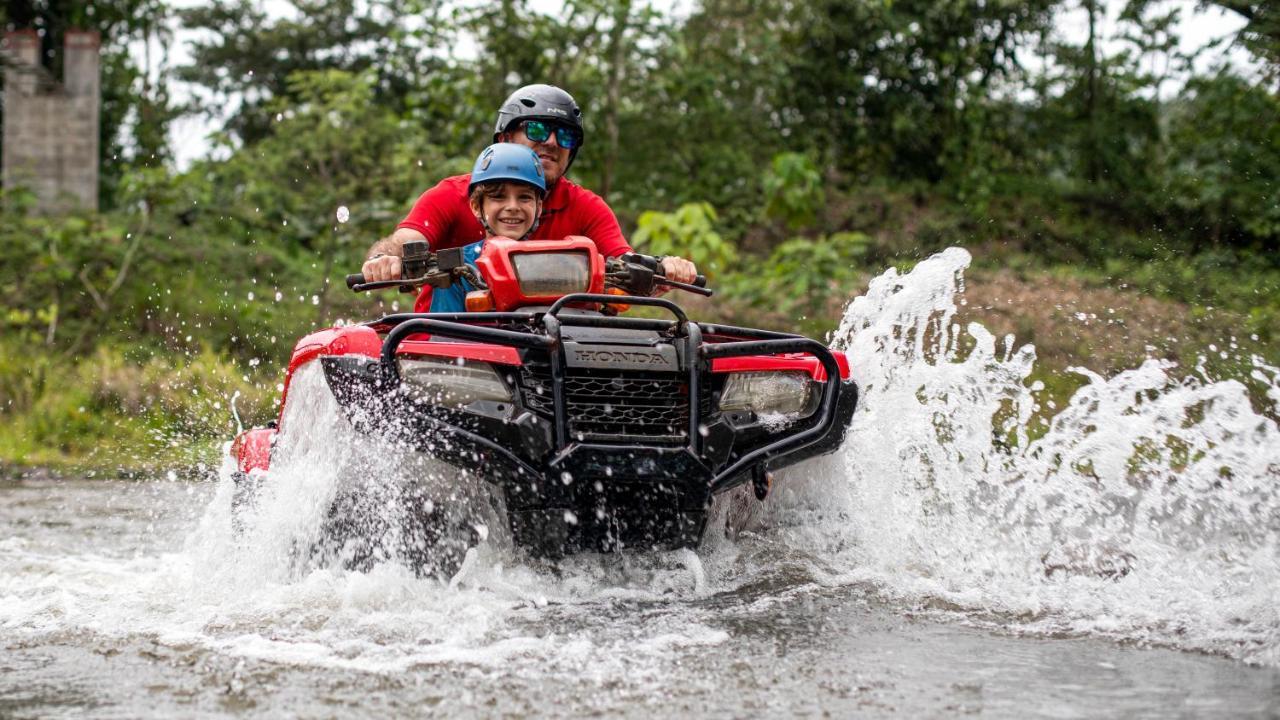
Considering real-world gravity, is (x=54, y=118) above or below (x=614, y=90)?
below

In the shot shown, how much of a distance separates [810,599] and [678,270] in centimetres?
180

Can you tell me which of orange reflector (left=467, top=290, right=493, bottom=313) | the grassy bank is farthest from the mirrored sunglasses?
the grassy bank

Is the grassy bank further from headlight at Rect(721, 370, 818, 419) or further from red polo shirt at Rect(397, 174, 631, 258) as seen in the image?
headlight at Rect(721, 370, 818, 419)

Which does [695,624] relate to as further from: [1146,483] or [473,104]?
[473,104]

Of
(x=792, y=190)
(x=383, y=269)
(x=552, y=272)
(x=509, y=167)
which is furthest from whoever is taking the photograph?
(x=792, y=190)

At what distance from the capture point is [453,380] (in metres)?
4.85

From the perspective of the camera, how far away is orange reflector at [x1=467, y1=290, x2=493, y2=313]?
5613 mm

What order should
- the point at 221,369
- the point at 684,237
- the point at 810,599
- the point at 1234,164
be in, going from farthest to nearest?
the point at 1234,164, the point at 684,237, the point at 221,369, the point at 810,599

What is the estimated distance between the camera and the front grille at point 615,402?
4.85 meters

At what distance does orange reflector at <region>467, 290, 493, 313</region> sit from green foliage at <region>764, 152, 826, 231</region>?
Result: 43.5 feet

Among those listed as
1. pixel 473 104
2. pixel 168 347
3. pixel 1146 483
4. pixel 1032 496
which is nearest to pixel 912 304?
pixel 1032 496

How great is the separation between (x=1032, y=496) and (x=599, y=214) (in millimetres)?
2677

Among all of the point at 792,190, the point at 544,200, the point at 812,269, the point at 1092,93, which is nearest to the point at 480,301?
the point at 544,200

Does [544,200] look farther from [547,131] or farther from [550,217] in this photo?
[547,131]
